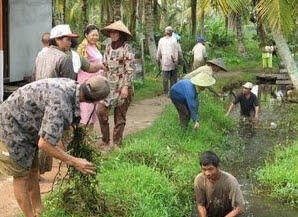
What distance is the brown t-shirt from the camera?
243 inches

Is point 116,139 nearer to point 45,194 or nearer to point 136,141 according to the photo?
point 136,141

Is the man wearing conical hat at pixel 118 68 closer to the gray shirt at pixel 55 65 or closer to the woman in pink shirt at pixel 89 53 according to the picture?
the woman in pink shirt at pixel 89 53

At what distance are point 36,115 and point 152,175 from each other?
233 centimetres

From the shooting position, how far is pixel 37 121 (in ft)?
17.3

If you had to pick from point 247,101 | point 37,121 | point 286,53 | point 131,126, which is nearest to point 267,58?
point 286,53

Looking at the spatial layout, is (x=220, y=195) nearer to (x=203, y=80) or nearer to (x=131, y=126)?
(x=203, y=80)

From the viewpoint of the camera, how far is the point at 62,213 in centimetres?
580

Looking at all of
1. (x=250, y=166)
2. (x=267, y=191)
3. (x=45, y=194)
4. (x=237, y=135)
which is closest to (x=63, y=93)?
(x=45, y=194)

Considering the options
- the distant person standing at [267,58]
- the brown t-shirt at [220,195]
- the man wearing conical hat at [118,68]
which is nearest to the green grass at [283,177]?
the brown t-shirt at [220,195]

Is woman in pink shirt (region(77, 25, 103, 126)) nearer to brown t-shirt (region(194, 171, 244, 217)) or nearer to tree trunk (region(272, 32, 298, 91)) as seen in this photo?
A: brown t-shirt (region(194, 171, 244, 217))

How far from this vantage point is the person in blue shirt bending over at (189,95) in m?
8.94

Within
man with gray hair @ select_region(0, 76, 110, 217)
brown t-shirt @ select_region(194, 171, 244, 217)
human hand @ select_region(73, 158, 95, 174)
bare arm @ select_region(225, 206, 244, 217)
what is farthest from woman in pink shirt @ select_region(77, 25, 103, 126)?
human hand @ select_region(73, 158, 95, 174)

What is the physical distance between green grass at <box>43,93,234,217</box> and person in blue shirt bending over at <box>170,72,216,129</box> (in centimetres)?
36

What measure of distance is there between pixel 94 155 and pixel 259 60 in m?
22.6
